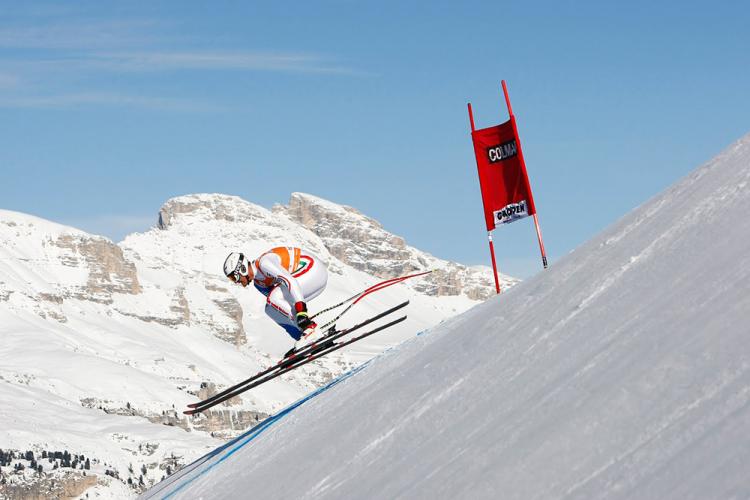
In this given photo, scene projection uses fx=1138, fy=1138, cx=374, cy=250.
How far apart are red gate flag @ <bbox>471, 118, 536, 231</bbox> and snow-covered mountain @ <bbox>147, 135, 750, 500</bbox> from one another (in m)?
3.76

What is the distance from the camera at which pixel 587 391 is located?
5469mm

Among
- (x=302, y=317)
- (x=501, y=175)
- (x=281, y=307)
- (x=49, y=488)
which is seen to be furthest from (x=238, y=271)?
(x=49, y=488)

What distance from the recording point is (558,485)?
4676 millimetres

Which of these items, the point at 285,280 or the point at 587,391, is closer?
the point at 587,391

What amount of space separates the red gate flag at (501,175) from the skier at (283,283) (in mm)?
2572

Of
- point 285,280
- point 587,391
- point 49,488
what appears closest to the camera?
point 587,391

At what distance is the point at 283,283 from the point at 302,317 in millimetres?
516

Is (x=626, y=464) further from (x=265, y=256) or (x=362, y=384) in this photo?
(x=265, y=256)

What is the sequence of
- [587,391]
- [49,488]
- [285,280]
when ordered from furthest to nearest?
1. [49,488]
2. [285,280]
3. [587,391]

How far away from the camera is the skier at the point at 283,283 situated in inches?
566

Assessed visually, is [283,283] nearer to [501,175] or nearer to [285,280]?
[285,280]

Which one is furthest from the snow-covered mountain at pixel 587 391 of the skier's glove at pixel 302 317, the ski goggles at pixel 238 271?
the ski goggles at pixel 238 271

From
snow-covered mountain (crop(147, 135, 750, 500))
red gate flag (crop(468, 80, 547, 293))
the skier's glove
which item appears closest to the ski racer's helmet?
the skier's glove

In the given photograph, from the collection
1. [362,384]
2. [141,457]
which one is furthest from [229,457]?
[141,457]
